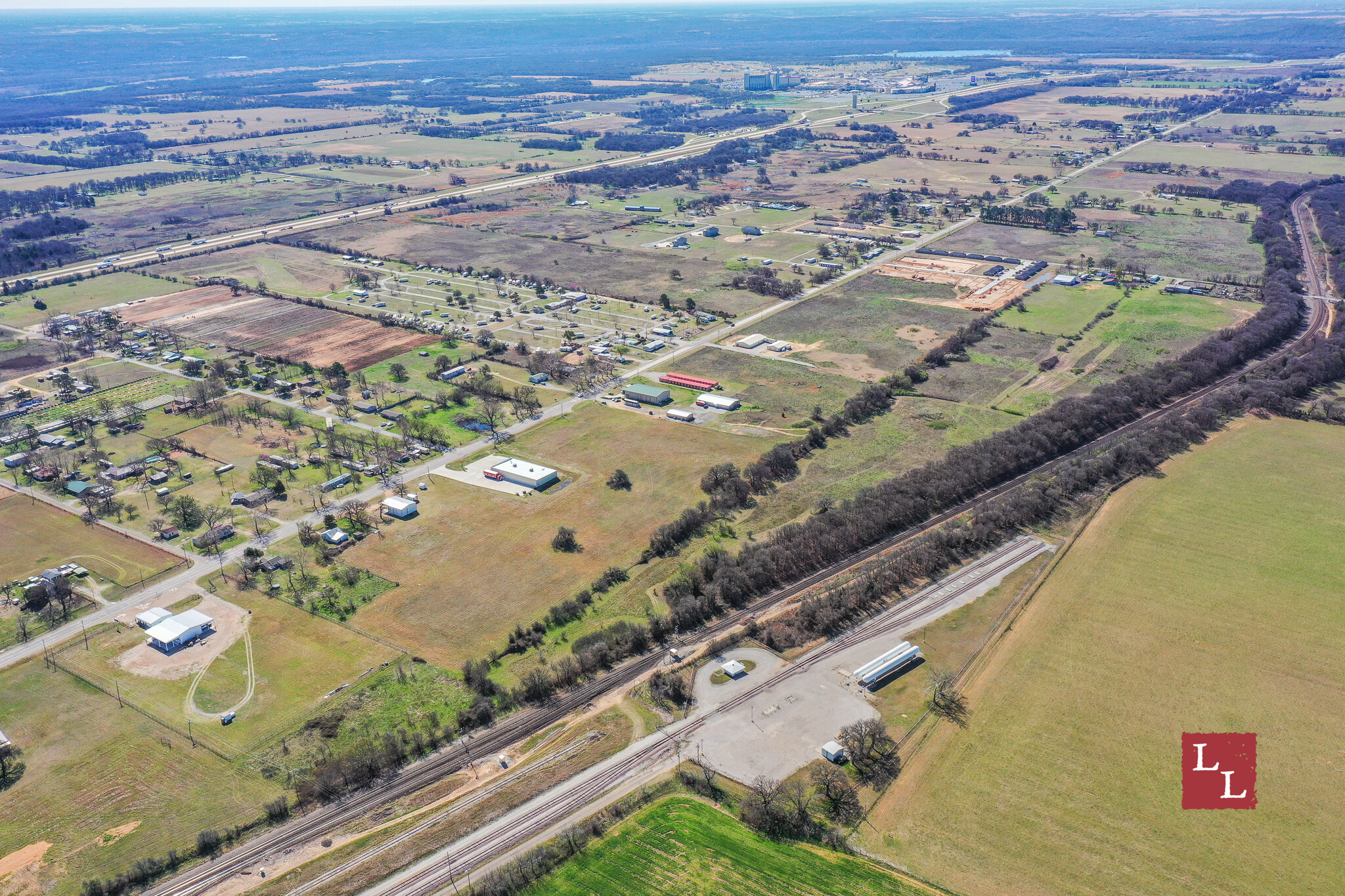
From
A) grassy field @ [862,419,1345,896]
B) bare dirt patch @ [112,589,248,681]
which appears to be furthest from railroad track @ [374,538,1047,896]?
bare dirt patch @ [112,589,248,681]

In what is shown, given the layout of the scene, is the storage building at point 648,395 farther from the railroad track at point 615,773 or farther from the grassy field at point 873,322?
the railroad track at point 615,773

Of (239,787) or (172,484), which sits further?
(172,484)

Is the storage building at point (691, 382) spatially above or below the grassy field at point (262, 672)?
above

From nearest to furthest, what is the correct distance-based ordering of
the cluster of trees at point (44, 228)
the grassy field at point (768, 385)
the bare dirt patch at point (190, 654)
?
the bare dirt patch at point (190, 654), the grassy field at point (768, 385), the cluster of trees at point (44, 228)

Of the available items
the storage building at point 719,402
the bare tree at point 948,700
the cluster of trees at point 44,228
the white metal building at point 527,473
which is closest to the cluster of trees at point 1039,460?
the bare tree at point 948,700

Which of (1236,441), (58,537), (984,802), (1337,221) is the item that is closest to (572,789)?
(984,802)

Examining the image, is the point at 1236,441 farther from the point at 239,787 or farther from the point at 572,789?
the point at 239,787

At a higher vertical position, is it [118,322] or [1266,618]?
[118,322]
